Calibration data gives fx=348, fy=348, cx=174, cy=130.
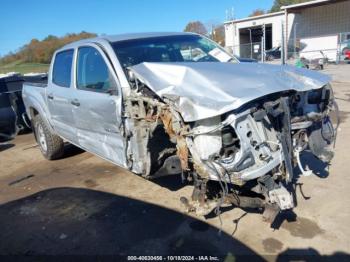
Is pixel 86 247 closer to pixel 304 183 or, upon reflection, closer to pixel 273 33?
pixel 304 183

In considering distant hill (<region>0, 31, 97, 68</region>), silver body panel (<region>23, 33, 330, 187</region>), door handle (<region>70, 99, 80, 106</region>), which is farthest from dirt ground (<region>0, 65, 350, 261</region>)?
distant hill (<region>0, 31, 97, 68</region>)

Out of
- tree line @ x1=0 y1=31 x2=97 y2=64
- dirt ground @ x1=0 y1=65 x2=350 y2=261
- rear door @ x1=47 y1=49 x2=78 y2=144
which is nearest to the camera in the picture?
dirt ground @ x1=0 y1=65 x2=350 y2=261

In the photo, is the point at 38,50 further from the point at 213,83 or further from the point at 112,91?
the point at 213,83

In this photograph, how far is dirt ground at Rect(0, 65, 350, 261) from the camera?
3168 millimetres

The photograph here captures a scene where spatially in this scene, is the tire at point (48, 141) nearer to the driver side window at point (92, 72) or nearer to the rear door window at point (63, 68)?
the rear door window at point (63, 68)

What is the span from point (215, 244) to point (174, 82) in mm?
1520

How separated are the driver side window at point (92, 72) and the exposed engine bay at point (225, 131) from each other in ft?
1.55

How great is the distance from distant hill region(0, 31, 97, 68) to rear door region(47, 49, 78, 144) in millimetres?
31549

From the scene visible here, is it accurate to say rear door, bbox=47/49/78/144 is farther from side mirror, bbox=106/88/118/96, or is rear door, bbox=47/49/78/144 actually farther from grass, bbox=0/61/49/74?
grass, bbox=0/61/49/74

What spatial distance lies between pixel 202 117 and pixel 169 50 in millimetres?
1830

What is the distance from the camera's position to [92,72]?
4199 mm

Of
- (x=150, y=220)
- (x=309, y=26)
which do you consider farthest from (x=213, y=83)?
(x=309, y=26)

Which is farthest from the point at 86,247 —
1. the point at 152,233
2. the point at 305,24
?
the point at 305,24

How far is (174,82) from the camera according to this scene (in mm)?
3008
